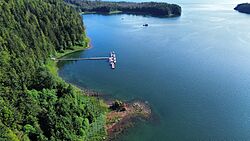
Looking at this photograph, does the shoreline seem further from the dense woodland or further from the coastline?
the coastline

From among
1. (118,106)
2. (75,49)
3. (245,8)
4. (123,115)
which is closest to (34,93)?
(118,106)

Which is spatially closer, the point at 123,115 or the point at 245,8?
the point at 123,115

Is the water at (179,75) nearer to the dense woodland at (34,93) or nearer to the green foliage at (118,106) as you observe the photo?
the green foliage at (118,106)

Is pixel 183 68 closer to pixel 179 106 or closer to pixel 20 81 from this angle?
pixel 179 106

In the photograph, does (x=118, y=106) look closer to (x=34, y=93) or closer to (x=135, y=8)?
(x=34, y=93)

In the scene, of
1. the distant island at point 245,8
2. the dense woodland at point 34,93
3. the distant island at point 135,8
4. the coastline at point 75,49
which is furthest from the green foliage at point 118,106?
the distant island at point 245,8
